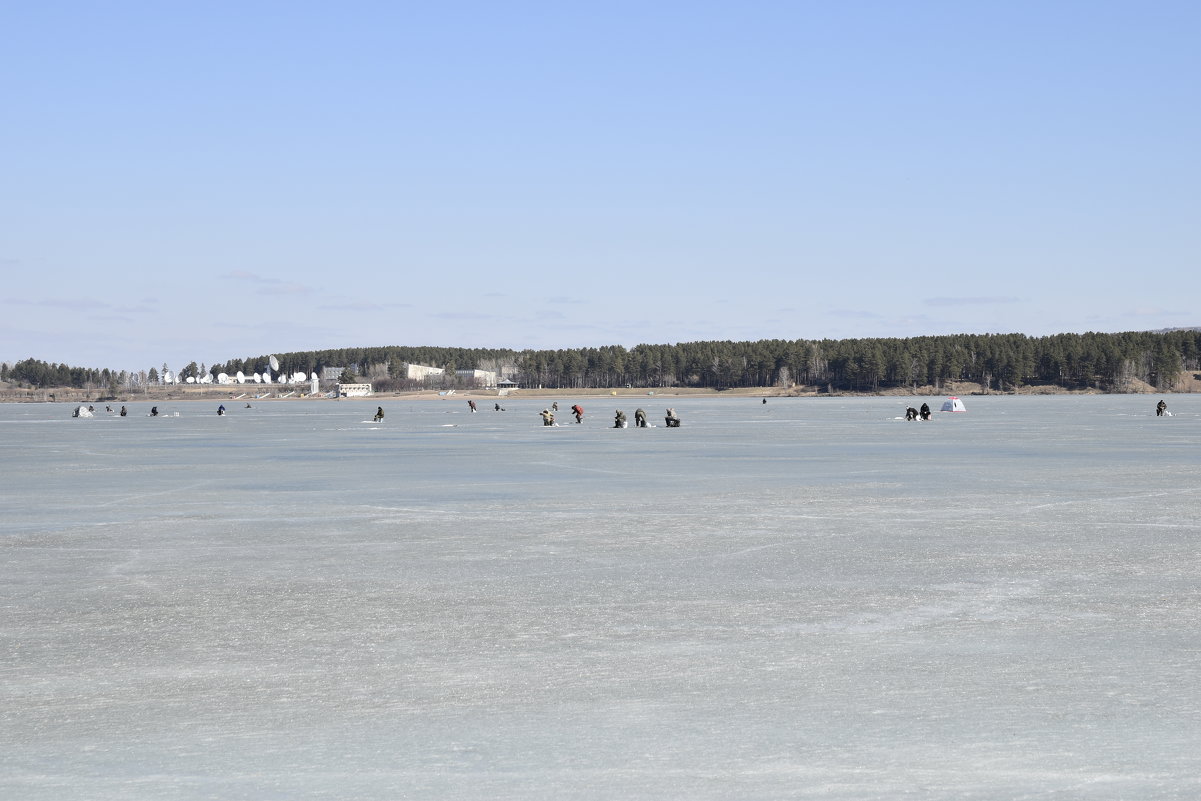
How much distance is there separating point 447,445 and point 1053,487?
2283cm

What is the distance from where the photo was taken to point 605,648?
8.70 meters

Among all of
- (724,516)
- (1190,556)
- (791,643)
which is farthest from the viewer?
(724,516)

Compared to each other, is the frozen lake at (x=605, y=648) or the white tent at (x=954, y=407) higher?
the white tent at (x=954, y=407)

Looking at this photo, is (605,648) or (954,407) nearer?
(605,648)

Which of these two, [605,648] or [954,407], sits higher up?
[954,407]

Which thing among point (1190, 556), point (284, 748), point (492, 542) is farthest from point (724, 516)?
point (284, 748)

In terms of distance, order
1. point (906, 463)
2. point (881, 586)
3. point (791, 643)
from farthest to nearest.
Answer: point (906, 463)
point (881, 586)
point (791, 643)

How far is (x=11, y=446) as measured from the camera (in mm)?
42531

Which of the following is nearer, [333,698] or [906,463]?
[333,698]

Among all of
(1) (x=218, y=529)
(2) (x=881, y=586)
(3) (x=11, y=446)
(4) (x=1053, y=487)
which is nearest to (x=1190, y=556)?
(2) (x=881, y=586)

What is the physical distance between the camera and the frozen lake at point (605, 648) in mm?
6000

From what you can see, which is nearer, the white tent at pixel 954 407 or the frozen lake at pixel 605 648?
the frozen lake at pixel 605 648

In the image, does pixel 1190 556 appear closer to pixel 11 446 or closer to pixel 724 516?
pixel 724 516

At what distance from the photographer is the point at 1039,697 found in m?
7.20
